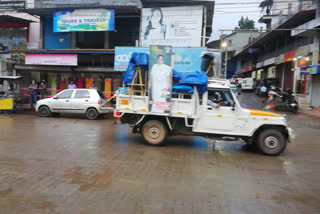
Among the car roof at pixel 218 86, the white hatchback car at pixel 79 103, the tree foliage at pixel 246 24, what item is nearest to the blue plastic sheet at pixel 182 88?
the car roof at pixel 218 86

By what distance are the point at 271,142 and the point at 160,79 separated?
11.9 feet

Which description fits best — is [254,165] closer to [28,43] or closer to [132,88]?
[132,88]

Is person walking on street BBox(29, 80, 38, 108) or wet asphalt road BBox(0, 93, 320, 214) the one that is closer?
wet asphalt road BBox(0, 93, 320, 214)

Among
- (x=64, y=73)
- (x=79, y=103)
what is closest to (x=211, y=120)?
(x=79, y=103)

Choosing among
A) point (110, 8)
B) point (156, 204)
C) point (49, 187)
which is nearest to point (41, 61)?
point (110, 8)

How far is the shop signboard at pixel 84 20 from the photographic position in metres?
18.3

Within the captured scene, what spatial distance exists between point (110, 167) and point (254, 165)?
3.43m

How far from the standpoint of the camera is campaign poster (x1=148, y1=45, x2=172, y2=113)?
24.5 feet

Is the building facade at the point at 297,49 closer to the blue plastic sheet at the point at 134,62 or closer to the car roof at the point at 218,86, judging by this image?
the car roof at the point at 218,86

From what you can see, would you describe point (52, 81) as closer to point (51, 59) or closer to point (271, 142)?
point (51, 59)

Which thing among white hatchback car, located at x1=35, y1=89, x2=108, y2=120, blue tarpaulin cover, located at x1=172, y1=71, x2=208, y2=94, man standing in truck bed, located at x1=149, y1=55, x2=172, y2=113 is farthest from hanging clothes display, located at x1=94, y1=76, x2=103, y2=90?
blue tarpaulin cover, located at x1=172, y1=71, x2=208, y2=94

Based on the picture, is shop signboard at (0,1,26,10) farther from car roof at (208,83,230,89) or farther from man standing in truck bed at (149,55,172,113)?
car roof at (208,83,230,89)

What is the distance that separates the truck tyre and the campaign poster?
2797 mm

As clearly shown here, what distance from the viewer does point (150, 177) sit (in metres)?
5.07
